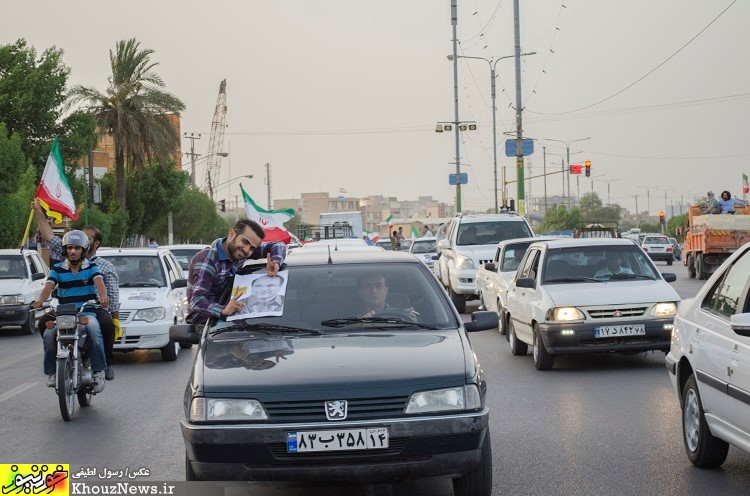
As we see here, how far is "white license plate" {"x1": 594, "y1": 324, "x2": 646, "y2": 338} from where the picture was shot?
519 inches

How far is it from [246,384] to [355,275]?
166 cm

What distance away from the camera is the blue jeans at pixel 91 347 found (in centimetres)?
1091

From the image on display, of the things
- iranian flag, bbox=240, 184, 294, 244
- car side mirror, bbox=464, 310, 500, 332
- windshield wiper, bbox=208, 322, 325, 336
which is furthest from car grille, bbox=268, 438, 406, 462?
iranian flag, bbox=240, 184, 294, 244

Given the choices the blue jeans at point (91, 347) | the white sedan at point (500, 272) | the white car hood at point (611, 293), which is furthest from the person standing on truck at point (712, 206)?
the blue jeans at point (91, 347)

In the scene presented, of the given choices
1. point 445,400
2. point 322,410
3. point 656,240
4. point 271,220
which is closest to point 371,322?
point 445,400

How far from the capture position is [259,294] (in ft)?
24.2

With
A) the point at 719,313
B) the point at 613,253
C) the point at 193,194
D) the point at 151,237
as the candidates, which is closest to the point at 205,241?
the point at 193,194

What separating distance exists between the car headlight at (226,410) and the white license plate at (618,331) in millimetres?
7716

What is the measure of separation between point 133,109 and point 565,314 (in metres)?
38.8

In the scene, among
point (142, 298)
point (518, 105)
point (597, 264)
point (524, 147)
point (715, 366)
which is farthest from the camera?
point (524, 147)

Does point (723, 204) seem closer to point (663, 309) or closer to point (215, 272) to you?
point (663, 309)

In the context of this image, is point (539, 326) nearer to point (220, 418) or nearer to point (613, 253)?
point (613, 253)

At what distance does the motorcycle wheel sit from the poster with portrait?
11.6 ft

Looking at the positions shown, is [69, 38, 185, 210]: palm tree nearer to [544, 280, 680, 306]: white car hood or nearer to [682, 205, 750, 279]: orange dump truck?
[682, 205, 750, 279]: orange dump truck
